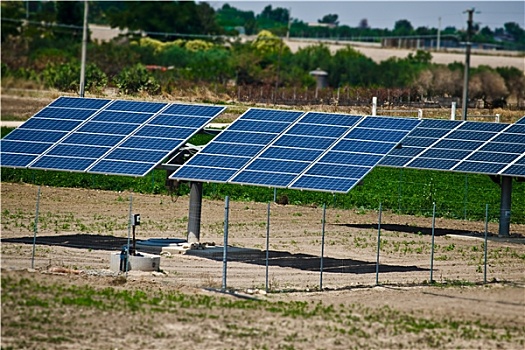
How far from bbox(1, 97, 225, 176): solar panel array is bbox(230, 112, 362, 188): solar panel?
229cm

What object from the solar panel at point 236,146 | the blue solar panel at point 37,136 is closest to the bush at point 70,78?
the blue solar panel at point 37,136

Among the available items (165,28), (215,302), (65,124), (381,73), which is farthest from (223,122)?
(165,28)

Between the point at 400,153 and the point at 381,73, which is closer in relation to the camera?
the point at 400,153

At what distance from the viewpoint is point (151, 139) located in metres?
36.5

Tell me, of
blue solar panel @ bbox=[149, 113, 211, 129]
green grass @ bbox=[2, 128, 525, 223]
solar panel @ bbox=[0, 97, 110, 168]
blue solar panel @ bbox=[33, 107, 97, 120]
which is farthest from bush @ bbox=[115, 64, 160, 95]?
blue solar panel @ bbox=[149, 113, 211, 129]

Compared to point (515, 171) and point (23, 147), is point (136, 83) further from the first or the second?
point (515, 171)

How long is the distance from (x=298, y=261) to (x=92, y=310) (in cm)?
982

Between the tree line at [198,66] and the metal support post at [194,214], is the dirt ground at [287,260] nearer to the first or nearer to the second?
the metal support post at [194,214]

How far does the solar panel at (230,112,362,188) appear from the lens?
112 feet

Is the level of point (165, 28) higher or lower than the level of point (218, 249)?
higher

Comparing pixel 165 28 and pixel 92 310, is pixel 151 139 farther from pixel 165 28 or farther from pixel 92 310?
pixel 165 28

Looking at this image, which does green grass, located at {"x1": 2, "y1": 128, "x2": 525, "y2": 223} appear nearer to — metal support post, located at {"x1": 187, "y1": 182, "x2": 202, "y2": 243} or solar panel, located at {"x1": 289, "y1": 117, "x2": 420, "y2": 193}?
solar panel, located at {"x1": 289, "y1": 117, "x2": 420, "y2": 193}

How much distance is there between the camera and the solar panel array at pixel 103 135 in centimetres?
3547

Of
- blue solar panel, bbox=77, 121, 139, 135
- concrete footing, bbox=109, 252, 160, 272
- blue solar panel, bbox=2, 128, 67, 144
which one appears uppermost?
blue solar panel, bbox=77, 121, 139, 135
